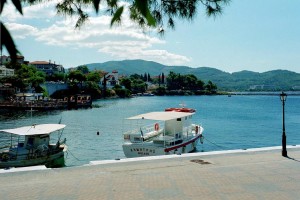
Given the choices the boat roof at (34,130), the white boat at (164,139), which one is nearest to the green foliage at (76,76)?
the white boat at (164,139)

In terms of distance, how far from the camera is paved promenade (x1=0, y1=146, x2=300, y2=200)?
36.7 feet

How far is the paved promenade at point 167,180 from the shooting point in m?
11.2

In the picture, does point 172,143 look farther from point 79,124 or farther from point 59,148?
point 79,124

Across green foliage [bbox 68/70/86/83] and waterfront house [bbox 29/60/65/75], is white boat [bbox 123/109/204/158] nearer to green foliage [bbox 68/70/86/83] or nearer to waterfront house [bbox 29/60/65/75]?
green foliage [bbox 68/70/86/83]

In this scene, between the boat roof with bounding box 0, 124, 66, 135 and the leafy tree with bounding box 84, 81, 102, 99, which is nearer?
the boat roof with bounding box 0, 124, 66, 135

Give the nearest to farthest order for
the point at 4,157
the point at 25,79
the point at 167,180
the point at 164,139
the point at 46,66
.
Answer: the point at 167,180 < the point at 4,157 < the point at 164,139 < the point at 25,79 < the point at 46,66

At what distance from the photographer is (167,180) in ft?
42.4

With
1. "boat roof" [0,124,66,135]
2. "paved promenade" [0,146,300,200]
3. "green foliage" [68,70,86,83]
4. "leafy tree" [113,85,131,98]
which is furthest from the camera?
"leafy tree" [113,85,131,98]

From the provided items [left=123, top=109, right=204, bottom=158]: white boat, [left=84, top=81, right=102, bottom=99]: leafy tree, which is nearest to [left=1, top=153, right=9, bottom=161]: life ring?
[left=123, top=109, right=204, bottom=158]: white boat

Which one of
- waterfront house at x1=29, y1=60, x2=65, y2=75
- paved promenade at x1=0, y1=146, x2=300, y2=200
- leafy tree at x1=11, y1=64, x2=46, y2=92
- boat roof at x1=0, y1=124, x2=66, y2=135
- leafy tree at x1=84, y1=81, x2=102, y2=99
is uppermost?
waterfront house at x1=29, y1=60, x2=65, y2=75

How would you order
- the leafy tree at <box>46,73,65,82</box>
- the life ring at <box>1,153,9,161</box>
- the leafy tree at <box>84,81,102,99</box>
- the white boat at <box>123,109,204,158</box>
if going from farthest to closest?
the leafy tree at <box>46,73,65,82</box>, the leafy tree at <box>84,81,102,99</box>, the white boat at <box>123,109,204,158</box>, the life ring at <box>1,153,9,161</box>

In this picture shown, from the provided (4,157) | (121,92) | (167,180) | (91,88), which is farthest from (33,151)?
(121,92)

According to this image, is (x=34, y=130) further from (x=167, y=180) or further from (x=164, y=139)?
(x=167, y=180)

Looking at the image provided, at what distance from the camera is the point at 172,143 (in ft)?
97.2
